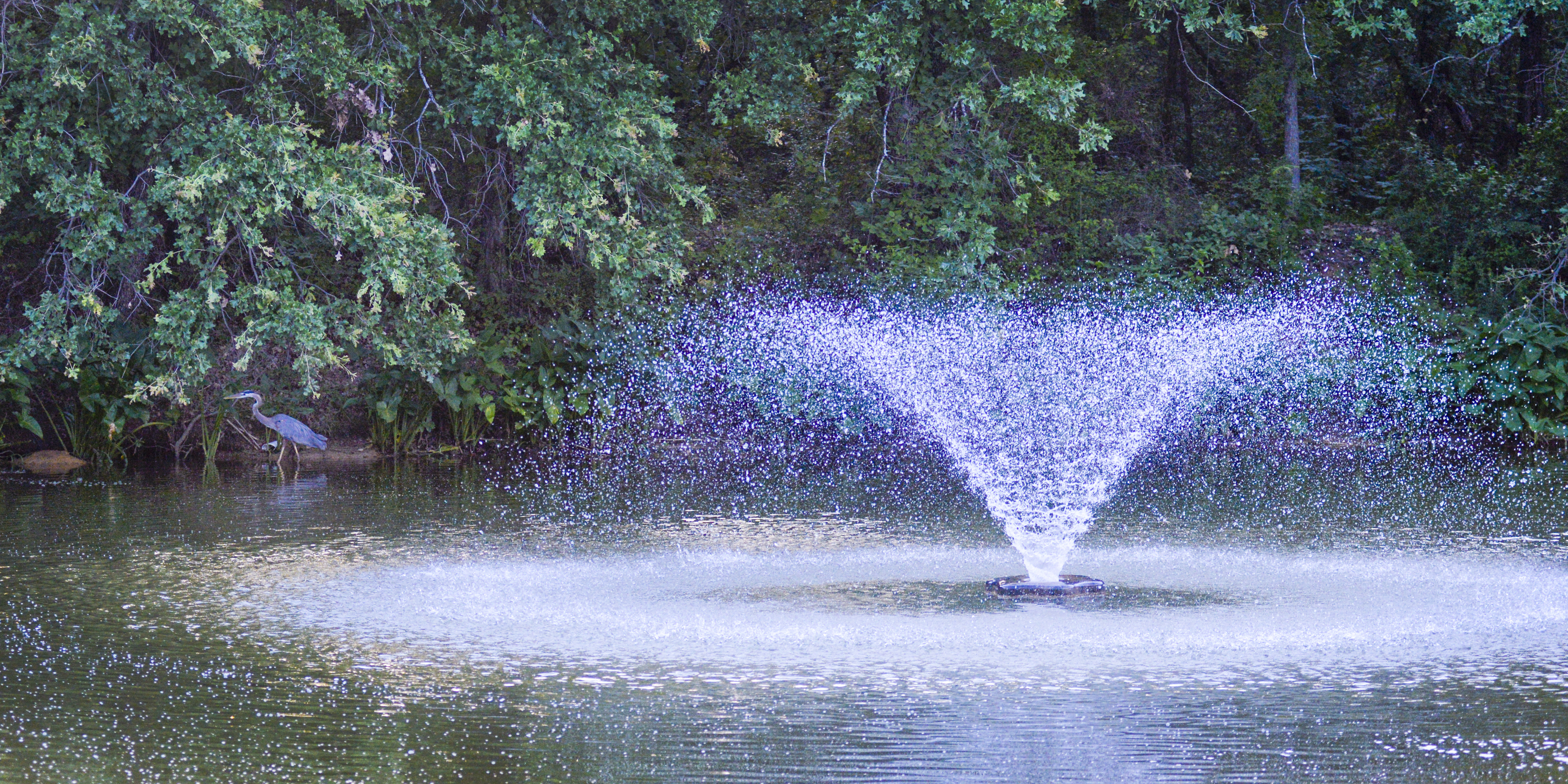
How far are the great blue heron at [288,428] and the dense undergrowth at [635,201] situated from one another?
24.4 inches

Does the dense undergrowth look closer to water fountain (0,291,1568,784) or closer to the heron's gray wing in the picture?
the heron's gray wing

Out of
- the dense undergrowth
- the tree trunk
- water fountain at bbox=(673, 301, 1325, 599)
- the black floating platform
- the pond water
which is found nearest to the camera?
the pond water

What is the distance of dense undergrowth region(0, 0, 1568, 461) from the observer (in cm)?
1659

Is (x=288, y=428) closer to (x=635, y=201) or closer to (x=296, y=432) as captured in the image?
(x=296, y=432)

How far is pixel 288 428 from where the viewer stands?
58.8ft

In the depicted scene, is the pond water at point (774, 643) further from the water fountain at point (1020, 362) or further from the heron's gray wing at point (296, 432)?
the water fountain at point (1020, 362)

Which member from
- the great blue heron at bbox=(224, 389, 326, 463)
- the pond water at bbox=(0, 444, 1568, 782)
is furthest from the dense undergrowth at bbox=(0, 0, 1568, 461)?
the pond water at bbox=(0, 444, 1568, 782)

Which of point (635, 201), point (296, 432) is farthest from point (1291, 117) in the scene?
point (296, 432)

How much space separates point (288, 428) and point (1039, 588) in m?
10.4

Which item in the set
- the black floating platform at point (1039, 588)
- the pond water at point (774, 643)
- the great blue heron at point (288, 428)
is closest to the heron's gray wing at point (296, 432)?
the great blue heron at point (288, 428)

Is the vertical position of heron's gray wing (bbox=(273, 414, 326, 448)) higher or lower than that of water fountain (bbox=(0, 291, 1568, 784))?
higher

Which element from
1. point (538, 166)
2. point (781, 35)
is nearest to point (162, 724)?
point (538, 166)

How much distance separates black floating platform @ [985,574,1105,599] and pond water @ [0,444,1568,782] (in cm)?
20

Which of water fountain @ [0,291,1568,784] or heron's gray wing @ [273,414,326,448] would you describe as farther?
heron's gray wing @ [273,414,326,448]
